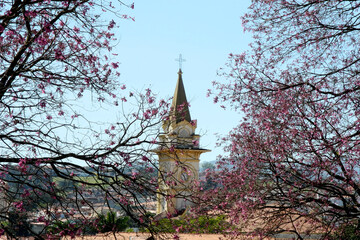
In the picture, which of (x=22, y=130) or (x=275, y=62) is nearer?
(x=22, y=130)

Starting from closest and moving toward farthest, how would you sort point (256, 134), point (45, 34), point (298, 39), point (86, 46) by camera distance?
1. point (45, 34)
2. point (86, 46)
3. point (298, 39)
4. point (256, 134)

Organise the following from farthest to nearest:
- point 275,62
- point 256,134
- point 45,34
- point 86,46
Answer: point 256,134 → point 275,62 → point 86,46 → point 45,34

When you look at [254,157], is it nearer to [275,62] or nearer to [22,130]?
[275,62]

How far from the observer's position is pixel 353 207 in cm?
891

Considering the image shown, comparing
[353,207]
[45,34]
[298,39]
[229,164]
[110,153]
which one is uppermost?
[298,39]

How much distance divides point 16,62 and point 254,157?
527 cm

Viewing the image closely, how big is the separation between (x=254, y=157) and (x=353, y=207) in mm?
2199

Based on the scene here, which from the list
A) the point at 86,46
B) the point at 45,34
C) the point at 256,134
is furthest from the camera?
the point at 256,134

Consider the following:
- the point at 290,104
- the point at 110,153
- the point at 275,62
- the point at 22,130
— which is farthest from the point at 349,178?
the point at 22,130

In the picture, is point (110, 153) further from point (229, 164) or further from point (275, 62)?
point (229, 164)

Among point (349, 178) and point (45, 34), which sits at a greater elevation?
point (45, 34)

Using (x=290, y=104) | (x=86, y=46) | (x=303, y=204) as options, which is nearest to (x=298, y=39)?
(x=290, y=104)

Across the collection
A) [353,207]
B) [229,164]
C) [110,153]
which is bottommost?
[353,207]

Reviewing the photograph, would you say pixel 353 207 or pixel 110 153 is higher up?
pixel 110 153
